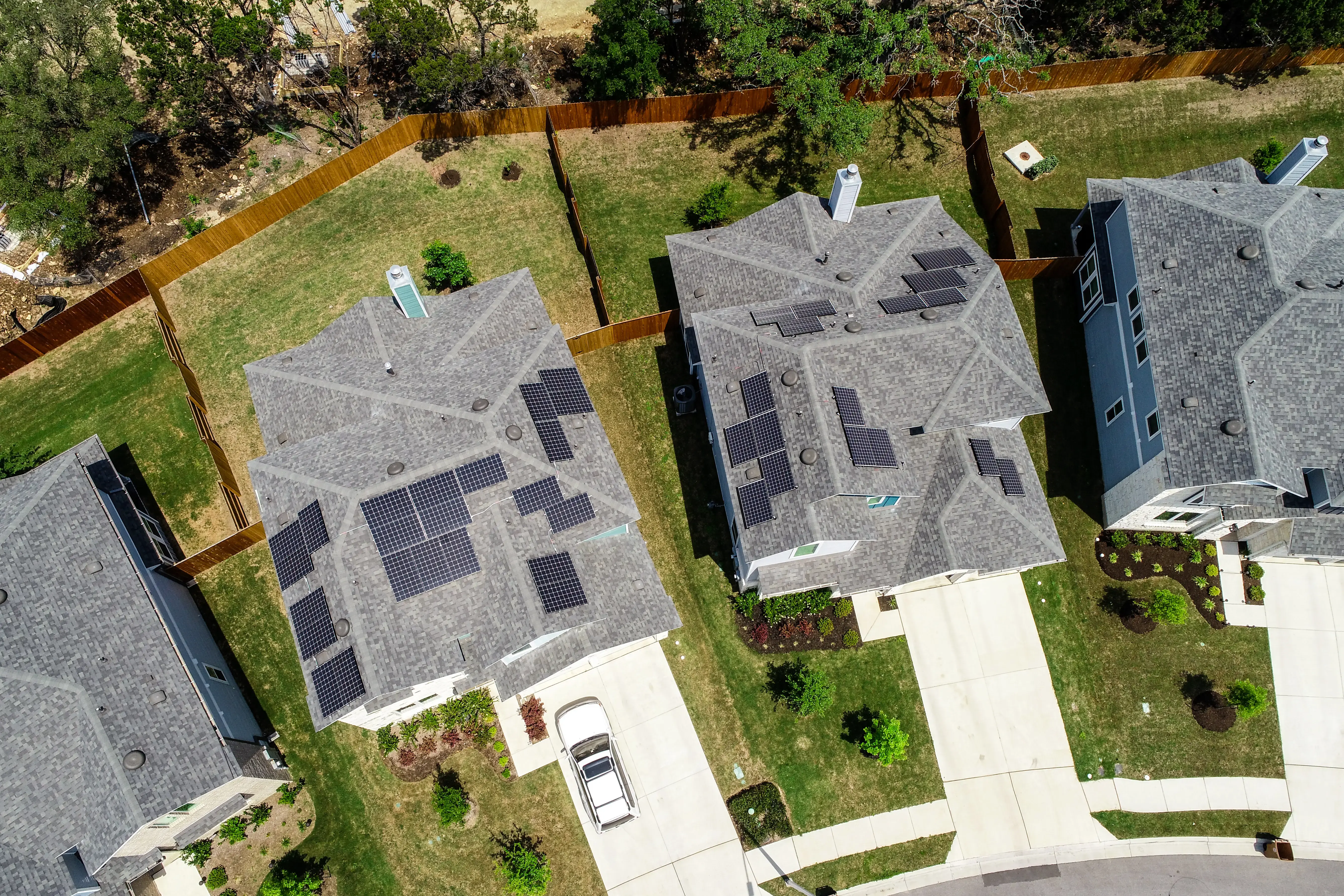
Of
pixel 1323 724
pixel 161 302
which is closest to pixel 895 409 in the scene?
pixel 1323 724

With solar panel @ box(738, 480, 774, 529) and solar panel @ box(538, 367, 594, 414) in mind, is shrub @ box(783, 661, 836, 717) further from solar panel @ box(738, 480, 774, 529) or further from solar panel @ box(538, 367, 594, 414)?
solar panel @ box(538, 367, 594, 414)

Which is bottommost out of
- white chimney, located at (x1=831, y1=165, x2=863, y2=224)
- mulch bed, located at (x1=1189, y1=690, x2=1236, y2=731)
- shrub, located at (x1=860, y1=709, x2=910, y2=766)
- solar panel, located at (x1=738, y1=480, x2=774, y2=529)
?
mulch bed, located at (x1=1189, y1=690, x2=1236, y2=731)

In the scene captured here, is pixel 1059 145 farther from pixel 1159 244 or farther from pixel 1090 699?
pixel 1090 699

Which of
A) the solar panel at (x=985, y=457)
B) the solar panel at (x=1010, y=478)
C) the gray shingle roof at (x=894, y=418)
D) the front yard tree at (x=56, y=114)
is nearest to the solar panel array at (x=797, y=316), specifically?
the gray shingle roof at (x=894, y=418)

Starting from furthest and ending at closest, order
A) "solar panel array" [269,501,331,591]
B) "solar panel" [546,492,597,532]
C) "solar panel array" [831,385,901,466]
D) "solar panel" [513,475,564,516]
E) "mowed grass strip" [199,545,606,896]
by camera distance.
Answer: "mowed grass strip" [199,545,606,896] → "solar panel array" [831,385,901,466] → "solar panel" [546,492,597,532] → "solar panel" [513,475,564,516] → "solar panel array" [269,501,331,591]

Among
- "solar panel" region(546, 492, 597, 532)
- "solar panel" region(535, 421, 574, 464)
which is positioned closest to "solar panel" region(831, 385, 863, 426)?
"solar panel" region(546, 492, 597, 532)

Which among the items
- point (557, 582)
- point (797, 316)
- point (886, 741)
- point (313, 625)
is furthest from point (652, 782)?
point (797, 316)
